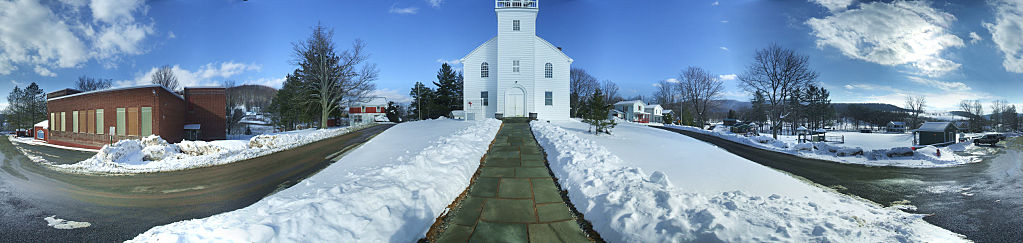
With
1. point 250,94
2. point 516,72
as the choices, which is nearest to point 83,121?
point 516,72

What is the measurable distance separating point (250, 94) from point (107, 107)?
3281 centimetres

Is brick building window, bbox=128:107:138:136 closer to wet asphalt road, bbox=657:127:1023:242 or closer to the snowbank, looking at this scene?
the snowbank

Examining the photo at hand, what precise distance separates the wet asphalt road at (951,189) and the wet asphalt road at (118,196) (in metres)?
8.08

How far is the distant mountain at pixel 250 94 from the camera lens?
26.2m

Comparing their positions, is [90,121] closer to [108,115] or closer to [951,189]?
[108,115]

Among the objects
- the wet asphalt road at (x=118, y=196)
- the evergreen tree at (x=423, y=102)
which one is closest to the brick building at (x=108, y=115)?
the wet asphalt road at (x=118, y=196)

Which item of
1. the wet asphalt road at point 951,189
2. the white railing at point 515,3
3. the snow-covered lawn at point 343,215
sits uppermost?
the white railing at point 515,3

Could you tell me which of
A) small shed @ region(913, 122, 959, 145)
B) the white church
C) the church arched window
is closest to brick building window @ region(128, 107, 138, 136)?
the white church

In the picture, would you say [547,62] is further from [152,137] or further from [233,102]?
[233,102]

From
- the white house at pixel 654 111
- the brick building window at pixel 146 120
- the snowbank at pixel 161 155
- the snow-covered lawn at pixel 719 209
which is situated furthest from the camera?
the white house at pixel 654 111

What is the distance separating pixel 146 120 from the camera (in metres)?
9.21

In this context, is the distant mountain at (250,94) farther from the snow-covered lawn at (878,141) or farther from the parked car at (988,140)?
the parked car at (988,140)

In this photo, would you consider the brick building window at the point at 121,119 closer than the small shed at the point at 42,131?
Yes

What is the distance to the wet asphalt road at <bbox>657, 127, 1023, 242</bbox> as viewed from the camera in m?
3.27
